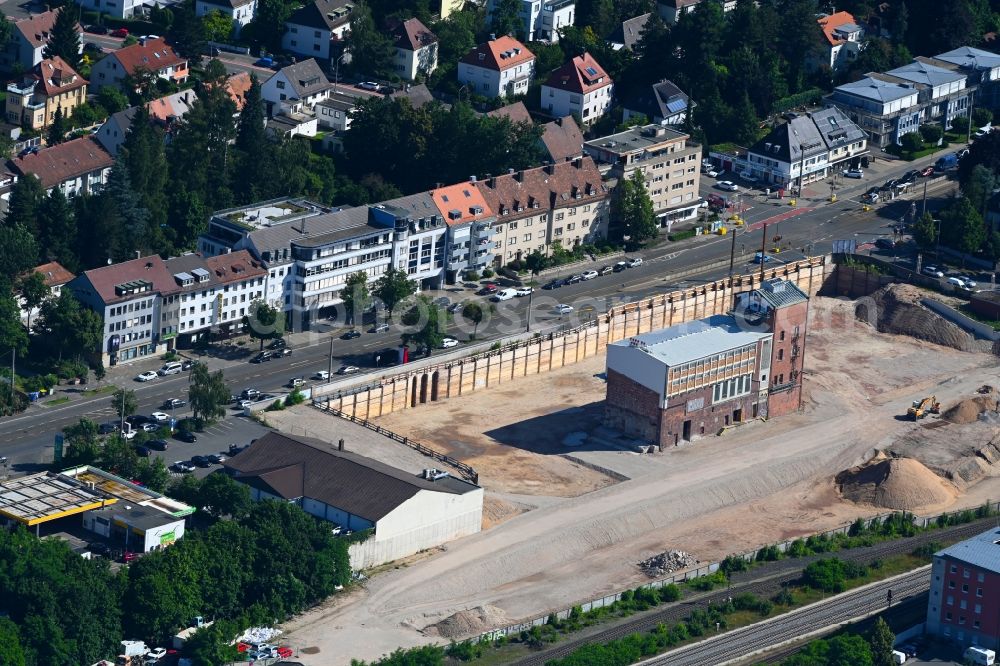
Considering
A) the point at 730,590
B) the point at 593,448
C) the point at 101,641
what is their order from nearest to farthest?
the point at 101,641
the point at 730,590
the point at 593,448

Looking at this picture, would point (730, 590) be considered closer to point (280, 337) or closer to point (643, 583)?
point (643, 583)

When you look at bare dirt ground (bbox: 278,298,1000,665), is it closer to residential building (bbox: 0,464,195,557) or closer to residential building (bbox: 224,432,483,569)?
residential building (bbox: 224,432,483,569)

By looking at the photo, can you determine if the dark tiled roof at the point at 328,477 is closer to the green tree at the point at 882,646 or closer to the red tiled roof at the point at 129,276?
the red tiled roof at the point at 129,276

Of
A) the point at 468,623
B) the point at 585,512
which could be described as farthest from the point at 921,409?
the point at 468,623

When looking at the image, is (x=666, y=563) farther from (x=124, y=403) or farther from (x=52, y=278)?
(x=52, y=278)

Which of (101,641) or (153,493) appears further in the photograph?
(153,493)

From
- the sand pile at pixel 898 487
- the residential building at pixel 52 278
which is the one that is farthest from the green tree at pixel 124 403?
the sand pile at pixel 898 487

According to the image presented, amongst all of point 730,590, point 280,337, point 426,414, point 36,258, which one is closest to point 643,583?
point 730,590
